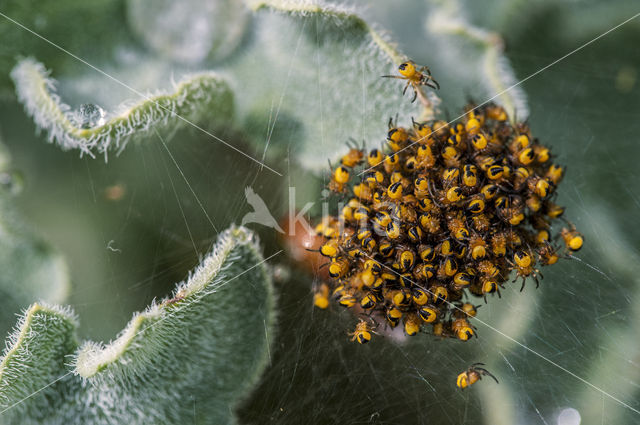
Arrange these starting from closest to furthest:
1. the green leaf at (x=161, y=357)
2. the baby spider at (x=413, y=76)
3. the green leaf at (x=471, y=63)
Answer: the green leaf at (x=161, y=357), the baby spider at (x=413, y=76), the green leaf at (x=471, y=63)

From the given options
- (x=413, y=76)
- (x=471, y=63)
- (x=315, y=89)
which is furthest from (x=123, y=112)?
(x=471, y=63)

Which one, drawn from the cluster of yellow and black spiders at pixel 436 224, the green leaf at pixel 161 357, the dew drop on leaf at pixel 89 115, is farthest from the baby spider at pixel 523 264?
the dew drop on leaf at pixel 89 115

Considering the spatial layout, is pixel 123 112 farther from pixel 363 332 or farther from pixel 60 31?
pixel 363 332

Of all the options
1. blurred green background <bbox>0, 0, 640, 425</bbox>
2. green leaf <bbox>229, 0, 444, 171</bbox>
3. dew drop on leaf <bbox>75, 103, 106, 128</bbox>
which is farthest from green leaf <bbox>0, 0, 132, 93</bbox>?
green leaf <bbox>229, 0, 444, 171</bbox>

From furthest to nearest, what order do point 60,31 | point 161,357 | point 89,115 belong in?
1. point 60,31
2. point 89,115
3. point 161,357

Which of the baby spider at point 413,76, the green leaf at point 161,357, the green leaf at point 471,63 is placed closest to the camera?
the green leaf at point 161,357

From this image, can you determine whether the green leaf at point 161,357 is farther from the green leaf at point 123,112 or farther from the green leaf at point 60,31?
the green leaf at point 60,31

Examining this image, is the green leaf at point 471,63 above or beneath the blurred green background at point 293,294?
above

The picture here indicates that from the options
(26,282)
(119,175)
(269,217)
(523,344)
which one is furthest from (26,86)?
(523,344)
